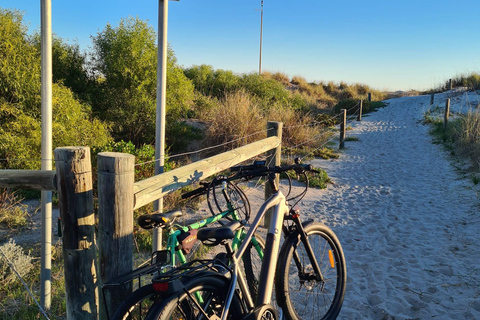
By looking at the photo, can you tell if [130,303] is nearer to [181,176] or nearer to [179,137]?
[181,176]

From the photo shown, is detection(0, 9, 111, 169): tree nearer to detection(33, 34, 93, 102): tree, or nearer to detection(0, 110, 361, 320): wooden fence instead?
detection(33, 34, 93, 102): tree

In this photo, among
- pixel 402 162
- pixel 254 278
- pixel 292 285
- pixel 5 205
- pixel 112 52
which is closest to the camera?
pixel 254 278

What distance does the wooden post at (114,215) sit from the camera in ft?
6.56

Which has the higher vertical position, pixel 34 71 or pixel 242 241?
pixel 34 71

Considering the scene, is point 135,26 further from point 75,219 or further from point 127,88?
point 75,219

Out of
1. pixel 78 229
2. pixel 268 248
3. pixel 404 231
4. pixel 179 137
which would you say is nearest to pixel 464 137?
pixel 404 231

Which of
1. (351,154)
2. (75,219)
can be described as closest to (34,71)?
(75,219)

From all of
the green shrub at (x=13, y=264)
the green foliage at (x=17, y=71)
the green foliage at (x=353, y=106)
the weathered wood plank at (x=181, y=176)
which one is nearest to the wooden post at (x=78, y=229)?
the weathered wood plank at (x=181, y=176)

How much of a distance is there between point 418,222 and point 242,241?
447 centimetres

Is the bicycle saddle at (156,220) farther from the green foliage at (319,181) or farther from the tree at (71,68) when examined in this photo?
the tree at (71,68)

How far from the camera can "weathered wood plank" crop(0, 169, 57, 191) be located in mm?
2086

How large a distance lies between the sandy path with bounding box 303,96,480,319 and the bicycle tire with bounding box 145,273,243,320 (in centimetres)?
169

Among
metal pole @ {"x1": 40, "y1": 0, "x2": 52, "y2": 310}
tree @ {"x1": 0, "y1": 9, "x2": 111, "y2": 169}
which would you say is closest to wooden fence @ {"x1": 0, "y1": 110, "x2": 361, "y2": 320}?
metal pole @ {"x1": 40, "y1": 0, "x2": 52, "y2": 310}

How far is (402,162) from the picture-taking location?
10297 millimetres
